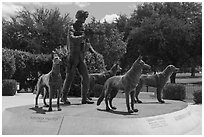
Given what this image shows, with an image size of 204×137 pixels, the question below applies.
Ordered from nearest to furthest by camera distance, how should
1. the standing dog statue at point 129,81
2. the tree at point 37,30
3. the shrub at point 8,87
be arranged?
1. the standing dog statue at point 129,81
2. the shrub at point 8,87
3. the tree at point 37,30

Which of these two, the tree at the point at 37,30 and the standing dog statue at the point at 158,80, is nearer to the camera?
the standing dog statue at the point at 158,80

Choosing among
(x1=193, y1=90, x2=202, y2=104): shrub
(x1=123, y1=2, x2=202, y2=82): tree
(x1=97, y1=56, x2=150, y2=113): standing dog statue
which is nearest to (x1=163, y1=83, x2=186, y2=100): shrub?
(x1=193, y1=90, x2=202, y2=104): shrub

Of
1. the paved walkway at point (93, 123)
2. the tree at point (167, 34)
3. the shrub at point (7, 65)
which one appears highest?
the tree at point (167, 34)

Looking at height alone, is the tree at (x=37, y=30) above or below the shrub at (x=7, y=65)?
above

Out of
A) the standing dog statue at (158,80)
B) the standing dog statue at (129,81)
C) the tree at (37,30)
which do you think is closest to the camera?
the standing dog statue at (129,81)

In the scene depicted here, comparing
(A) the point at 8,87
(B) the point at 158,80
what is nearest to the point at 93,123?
(B) the point at 158,80

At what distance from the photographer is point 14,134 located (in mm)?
6375

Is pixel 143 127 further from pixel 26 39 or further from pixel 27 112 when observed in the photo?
pixel 26 39

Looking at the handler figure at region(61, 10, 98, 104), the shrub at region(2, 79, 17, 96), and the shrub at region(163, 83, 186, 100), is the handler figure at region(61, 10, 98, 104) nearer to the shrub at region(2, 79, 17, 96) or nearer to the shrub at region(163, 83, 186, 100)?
the shrub at region(163, 83, 186, 100)

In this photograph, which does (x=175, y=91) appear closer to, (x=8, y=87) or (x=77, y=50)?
(x=77, y=50)

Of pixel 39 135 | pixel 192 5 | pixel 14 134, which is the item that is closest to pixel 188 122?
pixel 39 135

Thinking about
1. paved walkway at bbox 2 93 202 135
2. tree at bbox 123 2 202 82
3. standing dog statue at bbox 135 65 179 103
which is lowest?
paved walkway at bbox 2 93 202 135

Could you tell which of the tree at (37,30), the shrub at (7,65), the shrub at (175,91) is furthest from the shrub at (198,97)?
the tree at (37,30)

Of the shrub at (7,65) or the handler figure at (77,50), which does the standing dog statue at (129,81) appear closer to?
the handler figure at (77,50)
